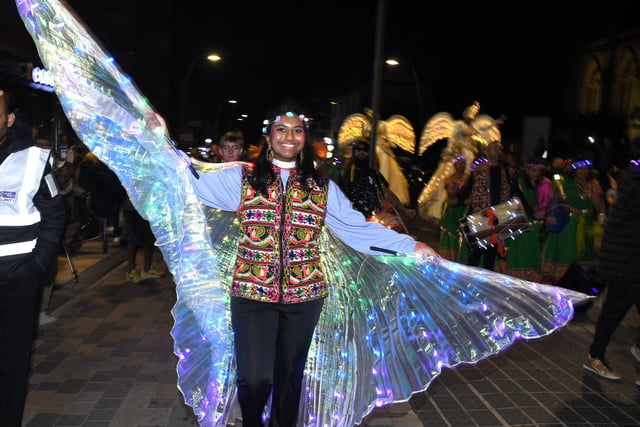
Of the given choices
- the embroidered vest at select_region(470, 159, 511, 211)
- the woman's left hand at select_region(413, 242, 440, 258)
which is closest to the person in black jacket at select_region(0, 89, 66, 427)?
the woman's left hand at select_region(413, 242, 440, 258)

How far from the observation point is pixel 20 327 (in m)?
3.28

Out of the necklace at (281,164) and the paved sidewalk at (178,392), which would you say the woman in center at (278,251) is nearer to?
the necklace at (281,164)

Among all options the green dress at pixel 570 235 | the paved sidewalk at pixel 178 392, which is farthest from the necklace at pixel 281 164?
the green dress at pixel 570 235

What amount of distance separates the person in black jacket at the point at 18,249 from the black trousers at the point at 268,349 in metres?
1.18

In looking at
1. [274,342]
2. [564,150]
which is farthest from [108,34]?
[274,342]

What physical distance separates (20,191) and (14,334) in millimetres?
769

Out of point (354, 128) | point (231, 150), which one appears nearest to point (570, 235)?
point (354, 128)

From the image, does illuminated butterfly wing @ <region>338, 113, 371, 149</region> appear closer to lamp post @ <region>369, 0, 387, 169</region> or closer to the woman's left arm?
lamp post @ <region>369, 0, 387, 169</region>

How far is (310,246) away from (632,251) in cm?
307

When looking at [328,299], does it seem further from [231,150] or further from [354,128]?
[354,128]

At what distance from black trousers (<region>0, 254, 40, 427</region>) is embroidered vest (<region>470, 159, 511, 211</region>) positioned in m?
5.22

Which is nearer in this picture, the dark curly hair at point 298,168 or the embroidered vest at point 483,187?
the dark curly hair at point 298,168

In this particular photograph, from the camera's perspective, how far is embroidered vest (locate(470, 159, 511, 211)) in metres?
7.17

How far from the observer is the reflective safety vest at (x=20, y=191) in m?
3.20
